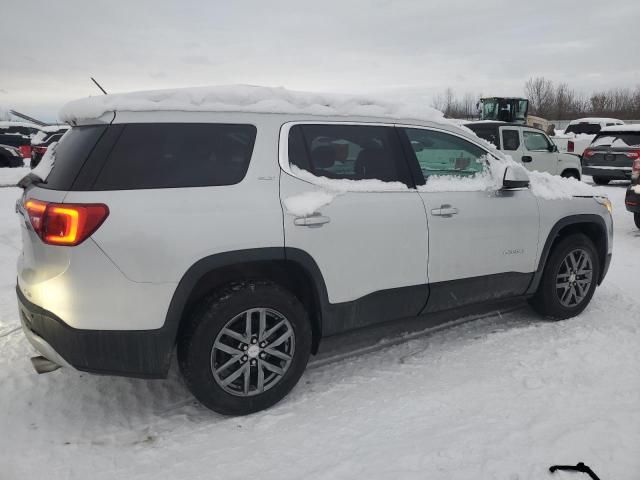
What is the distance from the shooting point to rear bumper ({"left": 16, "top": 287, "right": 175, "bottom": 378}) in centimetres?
265

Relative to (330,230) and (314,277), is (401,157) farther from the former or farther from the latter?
(314,277)

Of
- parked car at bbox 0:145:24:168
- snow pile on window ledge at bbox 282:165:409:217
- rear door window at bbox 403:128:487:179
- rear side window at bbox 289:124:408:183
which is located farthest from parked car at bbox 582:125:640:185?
parked car at bbox 0:145:24:168

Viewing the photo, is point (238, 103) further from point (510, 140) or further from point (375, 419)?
point (510, 140)

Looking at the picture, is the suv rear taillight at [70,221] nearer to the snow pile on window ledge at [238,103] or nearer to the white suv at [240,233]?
the white suv at [240,233]

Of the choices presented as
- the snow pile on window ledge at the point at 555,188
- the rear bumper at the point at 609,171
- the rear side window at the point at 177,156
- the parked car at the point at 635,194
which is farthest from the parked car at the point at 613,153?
the rear side window at the point at 177,156

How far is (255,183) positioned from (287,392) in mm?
1272

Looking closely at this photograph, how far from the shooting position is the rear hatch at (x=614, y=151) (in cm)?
1344

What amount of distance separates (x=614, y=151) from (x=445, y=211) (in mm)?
12292

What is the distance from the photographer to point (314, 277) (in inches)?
123

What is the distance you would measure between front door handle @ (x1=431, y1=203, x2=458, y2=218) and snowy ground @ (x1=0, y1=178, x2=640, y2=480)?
40.9 inches

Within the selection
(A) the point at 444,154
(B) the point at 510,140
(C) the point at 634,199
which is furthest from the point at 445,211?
(B) the point at 510,140

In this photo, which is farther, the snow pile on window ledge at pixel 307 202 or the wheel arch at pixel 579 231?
the wheel arch at pixel 579 231

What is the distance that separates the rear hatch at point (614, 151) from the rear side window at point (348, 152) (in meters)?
12.1

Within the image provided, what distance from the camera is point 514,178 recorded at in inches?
151
